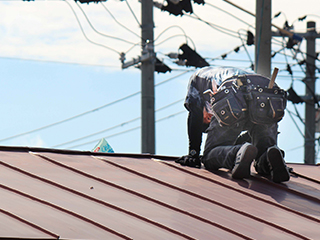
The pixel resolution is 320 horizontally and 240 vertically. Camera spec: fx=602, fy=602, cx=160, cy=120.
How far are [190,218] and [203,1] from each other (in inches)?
318

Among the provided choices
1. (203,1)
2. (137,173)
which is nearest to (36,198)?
(137,173)

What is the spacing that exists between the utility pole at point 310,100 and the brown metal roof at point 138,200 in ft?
35.3

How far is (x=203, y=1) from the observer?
11.6m

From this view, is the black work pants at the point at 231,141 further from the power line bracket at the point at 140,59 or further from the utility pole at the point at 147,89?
the power line bracket at the point at 140,59

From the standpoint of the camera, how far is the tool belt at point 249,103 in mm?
5152

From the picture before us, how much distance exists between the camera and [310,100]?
651 inches

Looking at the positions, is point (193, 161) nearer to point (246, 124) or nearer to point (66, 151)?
point (246, 124)

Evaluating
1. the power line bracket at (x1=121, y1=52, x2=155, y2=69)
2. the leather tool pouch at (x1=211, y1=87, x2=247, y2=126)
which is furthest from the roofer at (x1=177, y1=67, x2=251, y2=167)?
the power line bracket at (x1=121, y1=52, x2=155, y2=69)

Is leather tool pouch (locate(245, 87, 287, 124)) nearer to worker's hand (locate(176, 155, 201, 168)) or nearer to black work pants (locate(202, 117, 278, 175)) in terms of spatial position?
black work pants (locate(202, 117, 278, 175))

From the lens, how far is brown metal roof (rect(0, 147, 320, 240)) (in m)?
3.63

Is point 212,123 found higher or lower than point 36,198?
higher

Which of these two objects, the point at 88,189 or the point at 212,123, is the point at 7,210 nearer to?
the point at 88,189

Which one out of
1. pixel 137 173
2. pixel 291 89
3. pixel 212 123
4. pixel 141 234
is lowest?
pixel 141 234


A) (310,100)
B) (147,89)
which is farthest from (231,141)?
(310,100)
